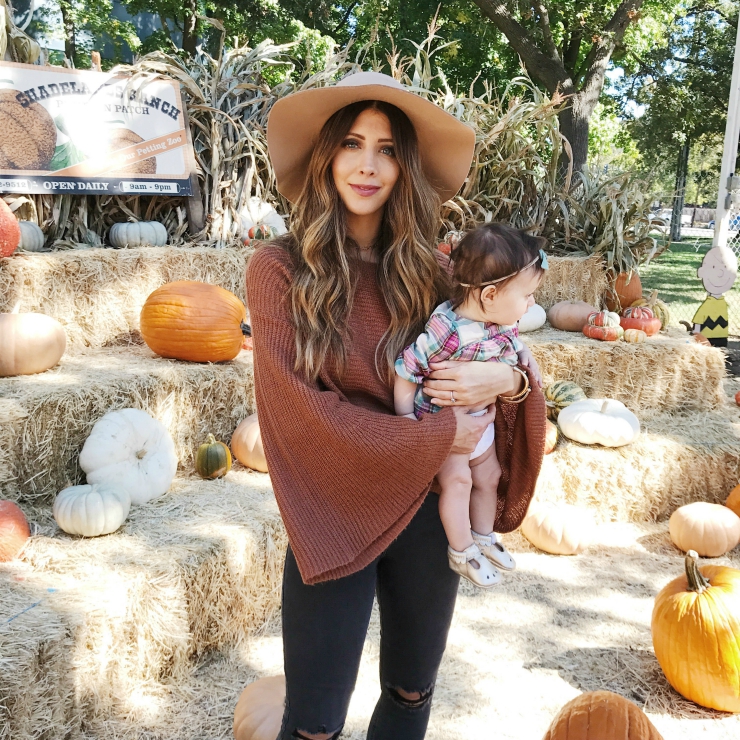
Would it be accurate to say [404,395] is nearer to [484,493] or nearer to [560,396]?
Result: [484,493]

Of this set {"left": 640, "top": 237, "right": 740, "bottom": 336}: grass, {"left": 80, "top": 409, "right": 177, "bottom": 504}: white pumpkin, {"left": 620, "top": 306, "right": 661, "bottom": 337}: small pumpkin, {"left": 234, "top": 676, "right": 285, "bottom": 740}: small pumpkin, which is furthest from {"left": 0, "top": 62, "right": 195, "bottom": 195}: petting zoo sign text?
{"left": 640, "top": 237, "right": 740, "bottom": 336}: grass

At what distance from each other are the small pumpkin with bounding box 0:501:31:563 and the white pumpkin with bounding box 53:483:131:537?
157mm

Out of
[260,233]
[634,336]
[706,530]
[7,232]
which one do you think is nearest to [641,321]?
[634,336]

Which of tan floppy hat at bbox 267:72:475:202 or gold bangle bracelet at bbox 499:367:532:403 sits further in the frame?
gold bangle bracelet at bbox 499:367:532:403

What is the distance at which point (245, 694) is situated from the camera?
2.47 meters

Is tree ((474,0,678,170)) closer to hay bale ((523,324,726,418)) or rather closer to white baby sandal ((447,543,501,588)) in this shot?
hay bale ((523,324,726,418))

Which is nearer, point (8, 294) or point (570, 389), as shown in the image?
point (8, 294)

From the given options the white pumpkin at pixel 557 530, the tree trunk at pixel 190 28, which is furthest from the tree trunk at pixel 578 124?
the tree trunk at pixel 190 28

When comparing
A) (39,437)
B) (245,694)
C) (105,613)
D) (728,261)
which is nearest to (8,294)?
(39,437)

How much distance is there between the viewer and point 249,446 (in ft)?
12.3

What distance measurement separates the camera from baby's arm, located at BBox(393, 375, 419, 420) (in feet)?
5.32

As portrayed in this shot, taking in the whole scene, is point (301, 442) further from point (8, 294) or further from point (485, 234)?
point (8, 294)

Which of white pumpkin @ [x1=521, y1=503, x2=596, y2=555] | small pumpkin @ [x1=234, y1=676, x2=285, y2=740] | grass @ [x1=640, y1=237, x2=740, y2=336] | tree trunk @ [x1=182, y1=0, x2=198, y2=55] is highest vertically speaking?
tree trunk @ [x1=182, y1=0, x2=198, y2=55]

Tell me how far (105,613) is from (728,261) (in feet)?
21.3
